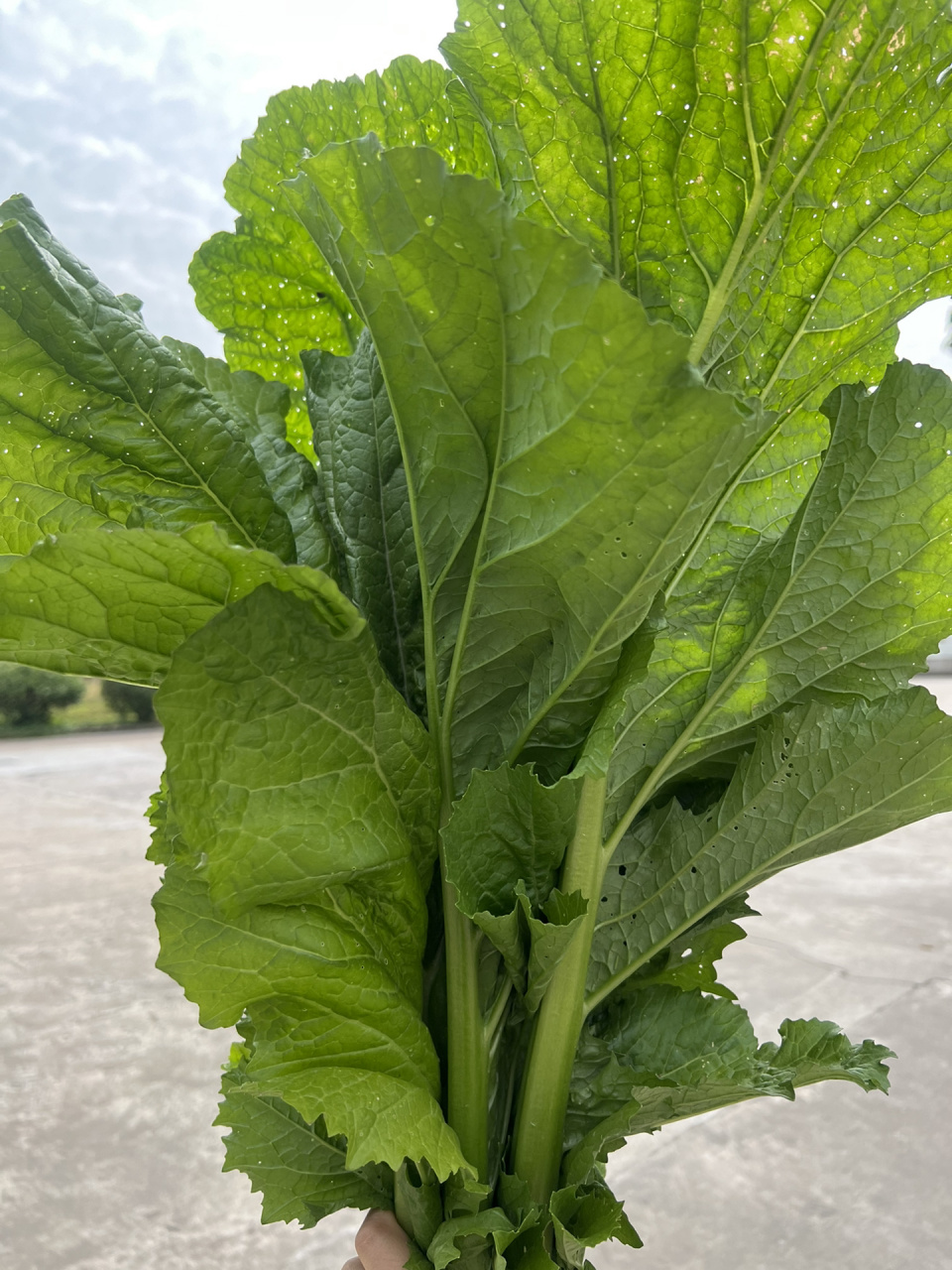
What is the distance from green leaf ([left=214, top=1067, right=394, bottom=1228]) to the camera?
1.21ft

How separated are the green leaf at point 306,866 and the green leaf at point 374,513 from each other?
44 mm

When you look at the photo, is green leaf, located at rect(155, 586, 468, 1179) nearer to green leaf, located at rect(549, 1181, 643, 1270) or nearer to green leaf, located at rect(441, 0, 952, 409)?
green leaf, located at rect(549, 1181, 643, 1270)

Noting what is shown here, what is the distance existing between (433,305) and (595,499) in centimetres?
6

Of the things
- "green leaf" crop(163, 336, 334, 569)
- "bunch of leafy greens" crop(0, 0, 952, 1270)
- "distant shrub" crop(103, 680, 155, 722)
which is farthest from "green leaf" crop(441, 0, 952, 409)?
"distant shrub" crop(103, 680, 155, 722)

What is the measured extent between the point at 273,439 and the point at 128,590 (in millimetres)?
118

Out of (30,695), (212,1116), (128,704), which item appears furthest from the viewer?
(128,704)

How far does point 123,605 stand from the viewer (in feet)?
0.85

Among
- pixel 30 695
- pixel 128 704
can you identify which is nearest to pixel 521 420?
pixel 30 695

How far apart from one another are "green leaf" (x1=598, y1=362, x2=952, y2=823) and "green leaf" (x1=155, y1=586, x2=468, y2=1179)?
3.5 inches

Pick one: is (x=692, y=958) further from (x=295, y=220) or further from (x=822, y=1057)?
(x=295, y=220)

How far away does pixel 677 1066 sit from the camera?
354 mm

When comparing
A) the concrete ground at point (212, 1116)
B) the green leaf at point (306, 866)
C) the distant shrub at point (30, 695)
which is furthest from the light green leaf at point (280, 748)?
the distant shrub at point (30, 695)

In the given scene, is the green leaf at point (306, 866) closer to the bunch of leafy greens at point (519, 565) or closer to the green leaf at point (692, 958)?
the bunch of leafy greens at point (519, 565)

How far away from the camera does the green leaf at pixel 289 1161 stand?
37 cm
